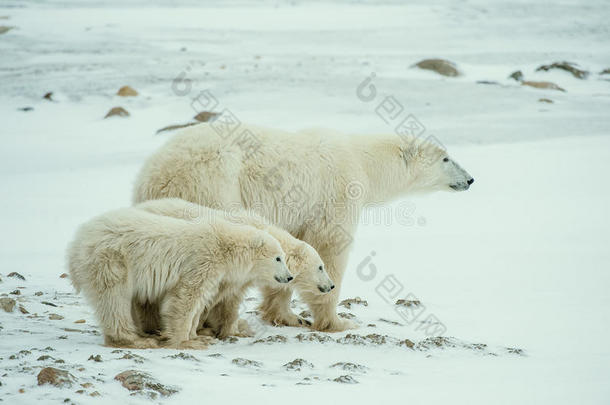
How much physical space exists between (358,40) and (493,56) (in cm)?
473

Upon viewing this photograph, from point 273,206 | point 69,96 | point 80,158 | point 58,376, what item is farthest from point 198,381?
point 69,96

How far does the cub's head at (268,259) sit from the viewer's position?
5441mm

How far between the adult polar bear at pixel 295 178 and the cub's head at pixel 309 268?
0.34 metres

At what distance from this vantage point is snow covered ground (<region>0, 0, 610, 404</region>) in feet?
15.1

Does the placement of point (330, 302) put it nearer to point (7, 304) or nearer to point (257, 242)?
point (257, 242)

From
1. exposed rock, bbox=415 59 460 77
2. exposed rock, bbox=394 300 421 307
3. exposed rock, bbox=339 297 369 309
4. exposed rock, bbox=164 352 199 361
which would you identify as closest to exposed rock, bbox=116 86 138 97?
exposed rock, bbox=415 59 460 77

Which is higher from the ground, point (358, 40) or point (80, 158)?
point (358, 40)

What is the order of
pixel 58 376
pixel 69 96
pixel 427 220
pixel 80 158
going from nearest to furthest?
1. pixel 58 376
2. pixel 427 220
3. pixel 80 158
4. pixel 69 96

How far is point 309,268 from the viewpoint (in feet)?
19.0

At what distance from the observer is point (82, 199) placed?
11.2 metres

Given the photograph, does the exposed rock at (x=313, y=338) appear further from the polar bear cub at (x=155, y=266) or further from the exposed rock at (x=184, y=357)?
the exposed rock at (x=184, y=357)

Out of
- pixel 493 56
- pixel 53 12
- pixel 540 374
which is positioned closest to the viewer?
pixel 540 374

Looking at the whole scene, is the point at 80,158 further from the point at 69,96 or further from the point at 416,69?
the point at 416,69

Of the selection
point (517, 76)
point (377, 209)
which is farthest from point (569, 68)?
point (377, 209)
